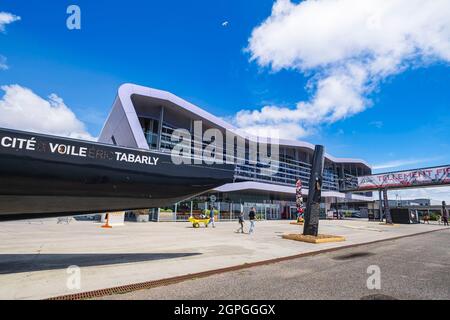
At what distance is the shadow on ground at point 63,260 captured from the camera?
253 inches

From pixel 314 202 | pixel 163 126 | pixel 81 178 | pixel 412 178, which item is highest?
pixel 163 126

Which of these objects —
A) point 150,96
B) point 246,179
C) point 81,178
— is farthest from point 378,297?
point 246,179

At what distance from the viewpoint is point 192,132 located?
3881 centimetres

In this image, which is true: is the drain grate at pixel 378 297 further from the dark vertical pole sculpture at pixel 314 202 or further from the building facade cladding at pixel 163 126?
the building facade cladding at pixel 163 126

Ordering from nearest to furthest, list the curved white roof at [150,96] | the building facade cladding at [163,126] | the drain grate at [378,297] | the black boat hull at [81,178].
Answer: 1. the drain grate at [378,297]
2. the black boat hull at [81,178]
3. the curved white roof at [150,96]
4. the building facade cladding at [163,126]

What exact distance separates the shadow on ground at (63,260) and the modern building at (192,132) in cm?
1522

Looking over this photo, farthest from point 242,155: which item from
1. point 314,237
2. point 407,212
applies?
point 314,237

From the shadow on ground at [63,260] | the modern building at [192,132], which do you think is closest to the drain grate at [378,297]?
the shadow on ground at [63,260]

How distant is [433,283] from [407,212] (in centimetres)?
3598

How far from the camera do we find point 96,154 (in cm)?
663

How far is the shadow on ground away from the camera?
21.1 feet

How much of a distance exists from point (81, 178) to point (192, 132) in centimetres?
3282

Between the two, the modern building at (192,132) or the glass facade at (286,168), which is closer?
the modern building at (192,132)

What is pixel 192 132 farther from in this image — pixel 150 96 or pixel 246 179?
pixel 246 179
